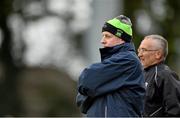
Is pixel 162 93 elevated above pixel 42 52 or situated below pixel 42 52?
above

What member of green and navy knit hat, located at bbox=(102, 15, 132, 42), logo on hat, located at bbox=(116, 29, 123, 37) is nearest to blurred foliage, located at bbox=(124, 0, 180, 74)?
green and navy knit hat, located at bbox=(102, 15, 132, 42)

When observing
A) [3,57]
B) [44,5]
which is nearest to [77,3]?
[44,5]

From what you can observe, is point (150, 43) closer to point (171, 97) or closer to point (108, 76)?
point (171, 97)

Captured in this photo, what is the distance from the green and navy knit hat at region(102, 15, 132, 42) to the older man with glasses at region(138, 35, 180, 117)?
0.85 m

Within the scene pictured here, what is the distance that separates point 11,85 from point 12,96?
1.21 feet

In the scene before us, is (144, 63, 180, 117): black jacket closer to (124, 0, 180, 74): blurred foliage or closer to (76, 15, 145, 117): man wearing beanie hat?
(76, 15, 145, 117): man wearing beanie hat

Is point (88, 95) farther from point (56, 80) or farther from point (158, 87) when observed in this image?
point (56, 80)

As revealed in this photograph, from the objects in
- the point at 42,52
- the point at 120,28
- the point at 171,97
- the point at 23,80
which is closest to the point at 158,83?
the point at 171,97

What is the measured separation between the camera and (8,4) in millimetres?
29469

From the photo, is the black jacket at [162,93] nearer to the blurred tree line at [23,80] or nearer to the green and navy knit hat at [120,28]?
the green and navy knit hat at [120,28]

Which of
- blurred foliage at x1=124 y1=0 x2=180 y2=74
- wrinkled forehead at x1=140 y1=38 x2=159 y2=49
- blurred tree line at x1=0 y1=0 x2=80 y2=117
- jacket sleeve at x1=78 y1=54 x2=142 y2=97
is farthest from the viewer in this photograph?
blurred tree line at x1=0 y1=0 x2=80 y2=117

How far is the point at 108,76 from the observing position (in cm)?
856

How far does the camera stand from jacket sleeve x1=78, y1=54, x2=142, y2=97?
8.52 metres

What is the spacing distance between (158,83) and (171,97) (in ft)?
0.75
